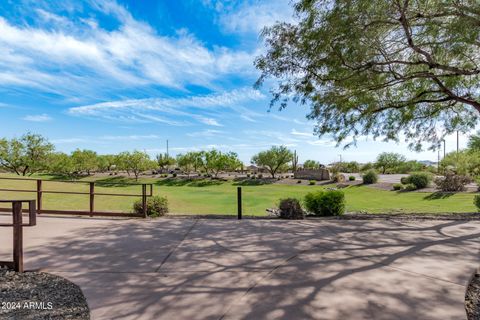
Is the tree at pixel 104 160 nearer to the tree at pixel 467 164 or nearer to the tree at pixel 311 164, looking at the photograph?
the tree at pixel 311 164

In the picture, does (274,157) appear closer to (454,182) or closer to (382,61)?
(454,182)

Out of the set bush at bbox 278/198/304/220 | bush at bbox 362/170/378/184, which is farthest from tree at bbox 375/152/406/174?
bush at bbox 278/198/304/220

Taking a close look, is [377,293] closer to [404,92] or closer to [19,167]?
[404,92]

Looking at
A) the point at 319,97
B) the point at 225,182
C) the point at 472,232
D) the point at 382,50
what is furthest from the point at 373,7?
the point at 225,182

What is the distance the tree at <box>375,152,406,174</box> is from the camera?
58.1 m

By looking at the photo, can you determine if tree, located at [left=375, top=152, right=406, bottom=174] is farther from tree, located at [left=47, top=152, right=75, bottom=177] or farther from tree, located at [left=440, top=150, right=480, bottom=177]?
tree, located at [left=47, top=152, right=75, bottom=177]

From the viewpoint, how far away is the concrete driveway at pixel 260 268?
332 cm

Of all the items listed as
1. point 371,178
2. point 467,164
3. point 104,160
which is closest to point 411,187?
point 467,164

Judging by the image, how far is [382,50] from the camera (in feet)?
25.6

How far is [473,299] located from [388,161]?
60.2 meters

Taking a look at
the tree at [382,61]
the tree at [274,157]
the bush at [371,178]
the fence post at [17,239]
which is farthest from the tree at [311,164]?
the fence post at [17,239]

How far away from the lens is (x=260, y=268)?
4.47 m

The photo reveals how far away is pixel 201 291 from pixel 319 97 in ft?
23.1

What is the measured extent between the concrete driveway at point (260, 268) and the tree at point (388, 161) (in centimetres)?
5594
